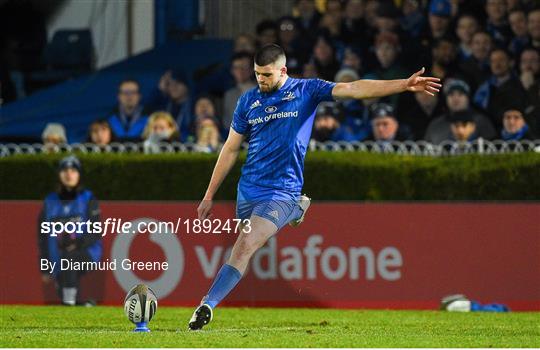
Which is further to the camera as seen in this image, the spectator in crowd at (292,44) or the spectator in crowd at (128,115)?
the spectator in crowd at (292,44)

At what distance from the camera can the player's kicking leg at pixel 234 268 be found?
1055 cm

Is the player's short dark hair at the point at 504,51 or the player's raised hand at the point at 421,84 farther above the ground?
the player's short dark hair at the point at 504,51

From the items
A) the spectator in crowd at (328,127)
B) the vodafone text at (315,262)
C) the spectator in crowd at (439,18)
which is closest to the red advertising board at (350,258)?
the vodafone text at (315,262)

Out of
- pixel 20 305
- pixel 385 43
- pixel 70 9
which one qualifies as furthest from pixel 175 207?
pixel 70 9

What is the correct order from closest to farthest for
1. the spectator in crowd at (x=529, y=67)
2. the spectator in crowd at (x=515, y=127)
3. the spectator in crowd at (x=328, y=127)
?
1. the spectator in crowd at (x=515, y=127)
2. the spectator in crowd at (x=328, y=127)
3. the spectator in crowd at (x=529, y=67)

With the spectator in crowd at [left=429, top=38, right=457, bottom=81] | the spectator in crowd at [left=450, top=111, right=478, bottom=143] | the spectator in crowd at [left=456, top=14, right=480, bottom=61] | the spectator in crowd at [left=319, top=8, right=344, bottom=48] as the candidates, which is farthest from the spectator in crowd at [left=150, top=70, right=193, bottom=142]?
the spectator in crowd at [left=450, top=111, right=478, bottom=143]

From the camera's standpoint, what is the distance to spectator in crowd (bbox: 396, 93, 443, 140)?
1745 centimetres

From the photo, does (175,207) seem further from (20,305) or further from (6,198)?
(6,198)

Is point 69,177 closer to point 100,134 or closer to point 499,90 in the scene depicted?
point 100,134

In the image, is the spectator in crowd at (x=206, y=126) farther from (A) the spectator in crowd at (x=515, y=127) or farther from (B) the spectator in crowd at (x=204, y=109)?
(A) the spectator in crowd at (x=515, y=127)

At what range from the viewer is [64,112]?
19750 millimetres

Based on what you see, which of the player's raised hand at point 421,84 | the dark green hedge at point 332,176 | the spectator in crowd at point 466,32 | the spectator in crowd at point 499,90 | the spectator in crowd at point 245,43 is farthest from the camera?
the spectator in crowd at point 245,43

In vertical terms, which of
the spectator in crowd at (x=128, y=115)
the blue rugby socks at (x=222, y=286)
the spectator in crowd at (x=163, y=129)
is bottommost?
the blue rugby socks at (x=222, y=286)

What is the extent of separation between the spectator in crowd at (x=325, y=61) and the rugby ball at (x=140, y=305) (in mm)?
8542
